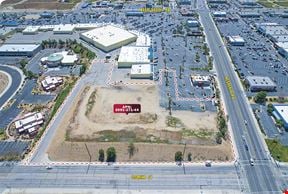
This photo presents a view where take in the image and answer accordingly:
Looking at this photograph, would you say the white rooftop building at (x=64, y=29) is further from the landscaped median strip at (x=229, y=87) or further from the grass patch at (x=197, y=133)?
the grass patch at (x=197, y=133)

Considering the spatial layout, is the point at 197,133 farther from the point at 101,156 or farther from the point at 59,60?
the point at 59,60

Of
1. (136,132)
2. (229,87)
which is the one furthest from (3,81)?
(229,87)

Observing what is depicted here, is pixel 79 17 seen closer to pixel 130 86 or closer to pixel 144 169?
pixel 130 86

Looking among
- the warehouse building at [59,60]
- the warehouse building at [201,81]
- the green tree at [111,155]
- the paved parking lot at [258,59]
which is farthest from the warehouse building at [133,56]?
the green tree at [111,155]

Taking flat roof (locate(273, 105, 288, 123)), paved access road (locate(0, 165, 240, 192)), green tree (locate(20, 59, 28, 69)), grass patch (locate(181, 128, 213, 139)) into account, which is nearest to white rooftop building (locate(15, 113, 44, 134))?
paved access road (locate(0, 165, 240, 192))

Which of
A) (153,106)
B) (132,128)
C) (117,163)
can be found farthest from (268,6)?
(117,163)
